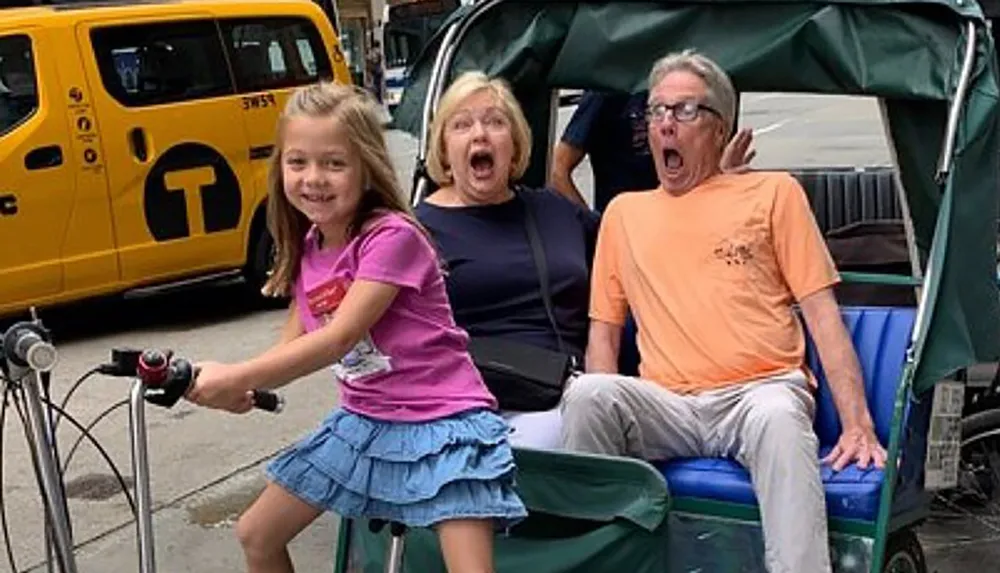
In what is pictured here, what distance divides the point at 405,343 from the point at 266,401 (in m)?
0.34

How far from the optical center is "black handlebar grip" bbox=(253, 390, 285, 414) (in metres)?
2.88

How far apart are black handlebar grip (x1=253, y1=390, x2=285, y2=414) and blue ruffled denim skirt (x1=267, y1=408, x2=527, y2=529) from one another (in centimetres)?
23

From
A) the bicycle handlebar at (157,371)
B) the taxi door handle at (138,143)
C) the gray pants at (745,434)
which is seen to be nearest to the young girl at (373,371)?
the bicycle handlebar at (157,371)

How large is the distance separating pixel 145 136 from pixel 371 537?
19.2 ft

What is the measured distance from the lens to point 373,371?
314 centimetres

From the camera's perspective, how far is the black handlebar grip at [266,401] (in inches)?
113

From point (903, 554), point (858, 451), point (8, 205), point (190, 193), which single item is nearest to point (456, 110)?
point (858, 451)

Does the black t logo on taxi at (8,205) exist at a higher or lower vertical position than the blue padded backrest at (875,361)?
lower

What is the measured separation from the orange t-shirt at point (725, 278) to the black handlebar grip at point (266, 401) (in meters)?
1.44

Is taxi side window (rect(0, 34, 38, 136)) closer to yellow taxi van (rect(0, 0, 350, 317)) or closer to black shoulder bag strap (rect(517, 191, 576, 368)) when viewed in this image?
yellow taxi van (rect(0, 0, 350, 317))

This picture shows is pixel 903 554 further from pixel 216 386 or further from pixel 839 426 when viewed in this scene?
pixel 216 386

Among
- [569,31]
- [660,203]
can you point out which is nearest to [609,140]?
[569,31]

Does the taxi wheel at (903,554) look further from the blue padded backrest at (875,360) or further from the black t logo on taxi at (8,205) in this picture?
the black t logo on taxi at (8,205)

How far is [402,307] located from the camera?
10.3 feet
